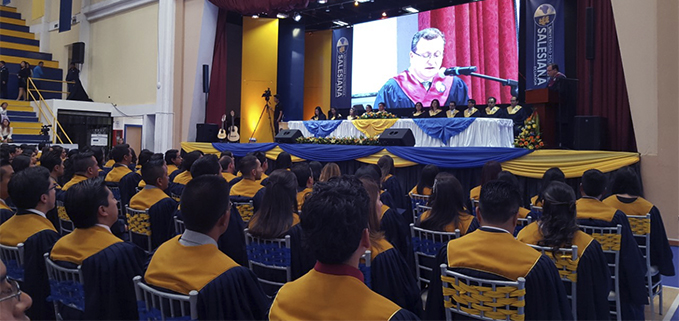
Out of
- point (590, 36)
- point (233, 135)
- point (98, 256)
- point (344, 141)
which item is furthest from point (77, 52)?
point (98, 256)

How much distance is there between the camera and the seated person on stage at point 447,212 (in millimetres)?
2924

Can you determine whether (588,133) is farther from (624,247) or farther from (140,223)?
(140,223)

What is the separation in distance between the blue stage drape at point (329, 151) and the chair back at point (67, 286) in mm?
6644

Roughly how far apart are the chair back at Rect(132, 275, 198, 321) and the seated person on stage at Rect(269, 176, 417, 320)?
417 millimetres

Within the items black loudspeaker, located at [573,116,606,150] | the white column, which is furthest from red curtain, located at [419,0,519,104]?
the white column

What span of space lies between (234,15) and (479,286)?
14604 millimetres

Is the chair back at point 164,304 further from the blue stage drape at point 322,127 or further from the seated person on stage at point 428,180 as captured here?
the blue stage drape at point 322,127

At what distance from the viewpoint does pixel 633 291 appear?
293cm

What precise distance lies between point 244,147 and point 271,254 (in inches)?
326

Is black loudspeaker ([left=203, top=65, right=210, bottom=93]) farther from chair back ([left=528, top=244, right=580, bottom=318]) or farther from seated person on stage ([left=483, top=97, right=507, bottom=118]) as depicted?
chair back ([left=528, top=244, right=580, bottom=318])

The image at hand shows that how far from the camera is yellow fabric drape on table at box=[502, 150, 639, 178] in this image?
6.13m

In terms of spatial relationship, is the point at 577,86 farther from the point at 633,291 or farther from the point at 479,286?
the point at 479,286

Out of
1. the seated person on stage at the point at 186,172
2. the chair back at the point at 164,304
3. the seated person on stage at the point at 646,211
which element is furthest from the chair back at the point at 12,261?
the seated person on stage at the point at 646,211

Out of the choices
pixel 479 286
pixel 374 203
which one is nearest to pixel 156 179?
pixel 374 203
